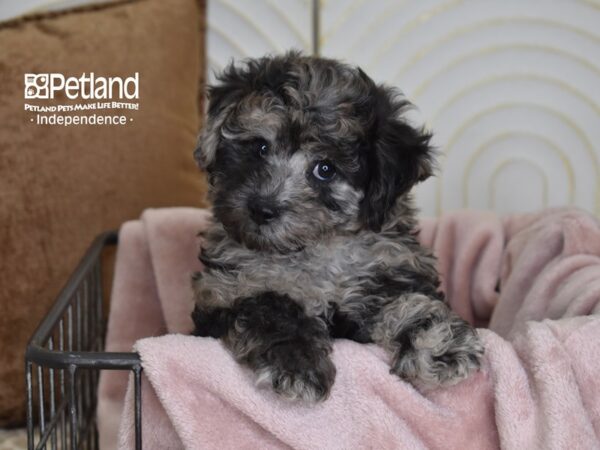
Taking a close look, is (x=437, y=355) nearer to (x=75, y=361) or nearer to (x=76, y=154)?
(x=75, y=361)

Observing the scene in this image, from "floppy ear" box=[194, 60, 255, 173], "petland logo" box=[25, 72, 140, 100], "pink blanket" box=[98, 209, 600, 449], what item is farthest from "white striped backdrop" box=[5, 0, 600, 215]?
"pink blanket" box=[98, 209, 600, 449]

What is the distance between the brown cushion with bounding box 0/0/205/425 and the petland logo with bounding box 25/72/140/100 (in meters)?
0.03

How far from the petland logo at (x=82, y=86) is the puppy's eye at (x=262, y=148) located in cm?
130

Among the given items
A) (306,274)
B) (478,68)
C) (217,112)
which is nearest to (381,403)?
(306,274)

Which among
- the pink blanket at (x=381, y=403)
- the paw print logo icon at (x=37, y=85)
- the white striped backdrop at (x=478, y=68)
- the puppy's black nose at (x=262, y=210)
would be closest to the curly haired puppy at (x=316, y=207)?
the puppy's black nose at (x=262, y=210)

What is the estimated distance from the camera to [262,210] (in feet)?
6.76

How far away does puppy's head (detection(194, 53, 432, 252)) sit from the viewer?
210cm

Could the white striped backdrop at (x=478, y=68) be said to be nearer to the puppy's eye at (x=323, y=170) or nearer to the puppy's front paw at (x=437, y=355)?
the puppy's eye at (x=323, y=170)

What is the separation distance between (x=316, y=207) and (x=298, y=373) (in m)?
0.53

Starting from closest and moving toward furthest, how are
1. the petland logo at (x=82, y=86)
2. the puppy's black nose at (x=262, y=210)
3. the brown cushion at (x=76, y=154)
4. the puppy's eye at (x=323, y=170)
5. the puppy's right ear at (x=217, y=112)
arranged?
the puppy's black nose at (x=262, y=210), the puppy's eye at (x=323, y=170), the puppy's right ear at (x=217, y=112), the brown cushion at (x=76, y=154), the petland logo at (x=82, y=86)

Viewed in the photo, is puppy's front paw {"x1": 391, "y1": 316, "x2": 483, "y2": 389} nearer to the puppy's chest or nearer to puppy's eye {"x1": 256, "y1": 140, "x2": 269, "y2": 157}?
the puppy's chest

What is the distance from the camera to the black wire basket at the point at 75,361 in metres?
1.71

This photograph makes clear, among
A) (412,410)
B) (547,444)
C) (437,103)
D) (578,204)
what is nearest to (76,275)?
(412,410)

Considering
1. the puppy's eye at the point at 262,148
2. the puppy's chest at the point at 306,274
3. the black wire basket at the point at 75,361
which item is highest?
the puppy's eye at the point at 262,148
